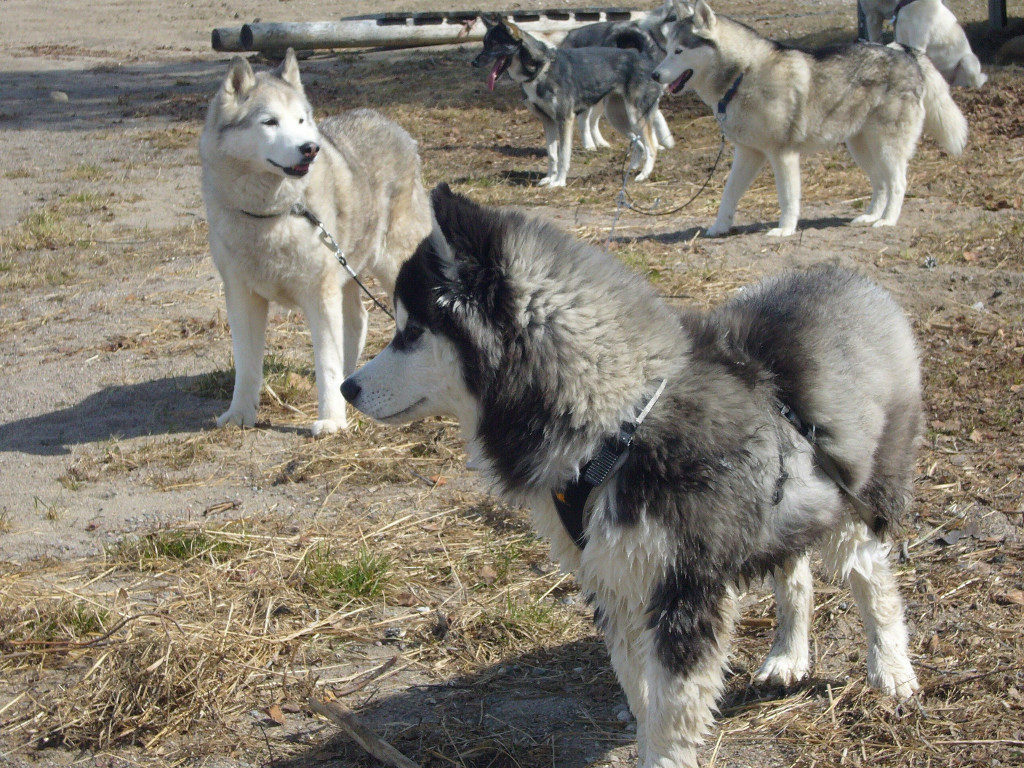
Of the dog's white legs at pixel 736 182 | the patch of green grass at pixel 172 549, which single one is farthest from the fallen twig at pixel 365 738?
the dog's white legs at pixel 736 182

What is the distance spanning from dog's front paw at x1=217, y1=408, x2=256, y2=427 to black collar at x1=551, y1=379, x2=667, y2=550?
3558 millimetres

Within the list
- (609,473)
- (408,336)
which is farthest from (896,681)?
(408,336)

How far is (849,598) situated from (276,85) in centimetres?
407

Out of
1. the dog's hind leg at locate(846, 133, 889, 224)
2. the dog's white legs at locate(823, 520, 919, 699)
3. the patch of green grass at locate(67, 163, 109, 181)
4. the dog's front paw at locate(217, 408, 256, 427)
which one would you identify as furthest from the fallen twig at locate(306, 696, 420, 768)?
the patch of green grass at locate(67, 163, 109, 181)

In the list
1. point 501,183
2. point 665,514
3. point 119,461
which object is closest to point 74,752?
point 665,514

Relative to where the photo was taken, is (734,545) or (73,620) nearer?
(734,545)

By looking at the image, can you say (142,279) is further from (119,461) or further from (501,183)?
(501,183)

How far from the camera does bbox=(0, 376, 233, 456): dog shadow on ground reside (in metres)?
5.73

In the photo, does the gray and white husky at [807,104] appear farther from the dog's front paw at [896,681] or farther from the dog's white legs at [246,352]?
the dog's front paw at [896,681]

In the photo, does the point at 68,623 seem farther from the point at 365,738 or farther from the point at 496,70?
the point at 496,70

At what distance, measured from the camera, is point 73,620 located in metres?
3.62

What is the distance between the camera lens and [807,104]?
8812mm

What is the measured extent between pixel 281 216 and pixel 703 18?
5251 millimetres

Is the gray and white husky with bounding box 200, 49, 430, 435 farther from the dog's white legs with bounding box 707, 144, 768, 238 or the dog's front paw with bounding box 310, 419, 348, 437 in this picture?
the dog's white legs with bounding box 707, 144, 768, 238
